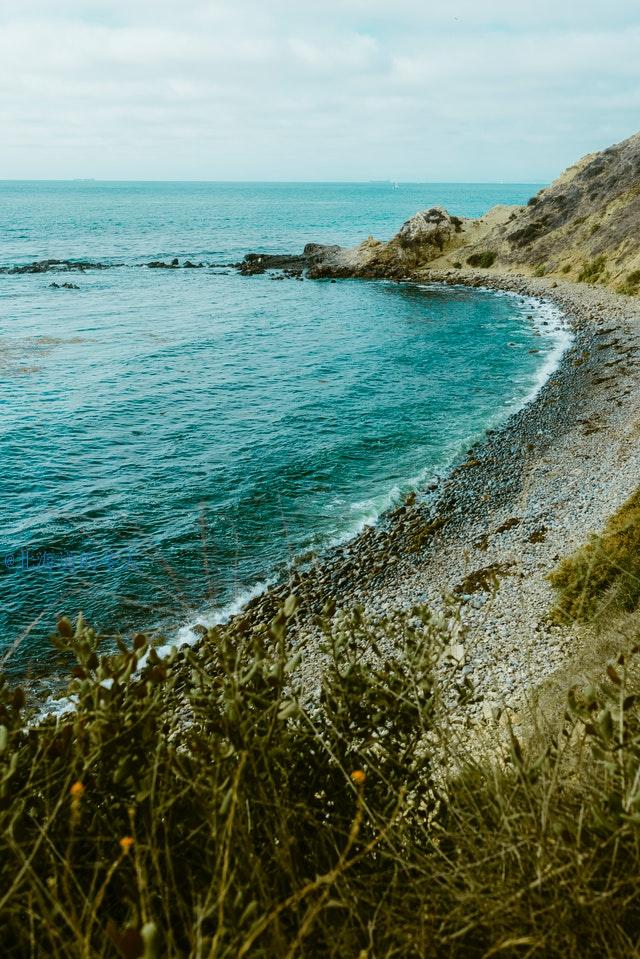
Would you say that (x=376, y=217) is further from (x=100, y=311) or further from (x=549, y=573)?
(x=549, y=573)

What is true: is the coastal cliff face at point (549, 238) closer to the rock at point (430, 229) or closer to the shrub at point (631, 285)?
the shrub at point (631, 285)

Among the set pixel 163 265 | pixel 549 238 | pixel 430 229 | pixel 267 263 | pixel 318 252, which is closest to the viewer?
pixel 549 238

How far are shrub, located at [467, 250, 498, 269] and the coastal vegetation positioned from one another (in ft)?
232

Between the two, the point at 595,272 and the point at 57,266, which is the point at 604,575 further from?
the point at 57,266

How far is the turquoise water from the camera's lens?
60.2ft

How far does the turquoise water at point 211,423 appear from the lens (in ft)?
60.2

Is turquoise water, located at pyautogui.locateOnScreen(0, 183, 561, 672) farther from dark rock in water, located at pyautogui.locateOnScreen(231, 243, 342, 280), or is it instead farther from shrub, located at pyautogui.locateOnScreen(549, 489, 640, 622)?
dark rock in water, located at pyautogui.locateOnScreen(231, 243, 342, 280)

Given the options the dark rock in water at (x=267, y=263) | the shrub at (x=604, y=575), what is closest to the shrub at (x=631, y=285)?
the shrub at (x=604, y=575)

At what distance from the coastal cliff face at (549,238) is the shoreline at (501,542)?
27.9 meters

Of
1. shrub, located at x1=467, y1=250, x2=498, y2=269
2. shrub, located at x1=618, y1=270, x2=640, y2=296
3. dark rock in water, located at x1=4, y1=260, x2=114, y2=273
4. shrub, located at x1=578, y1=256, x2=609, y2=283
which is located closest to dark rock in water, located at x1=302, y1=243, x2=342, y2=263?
shrub, located at x1=467, y1=250, x2=498, y2=269

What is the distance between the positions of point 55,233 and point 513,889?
144358 mm

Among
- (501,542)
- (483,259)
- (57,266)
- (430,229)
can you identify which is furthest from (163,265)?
(501,542)

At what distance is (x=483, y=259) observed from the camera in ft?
225

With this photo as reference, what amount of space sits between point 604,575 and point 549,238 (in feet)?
199
